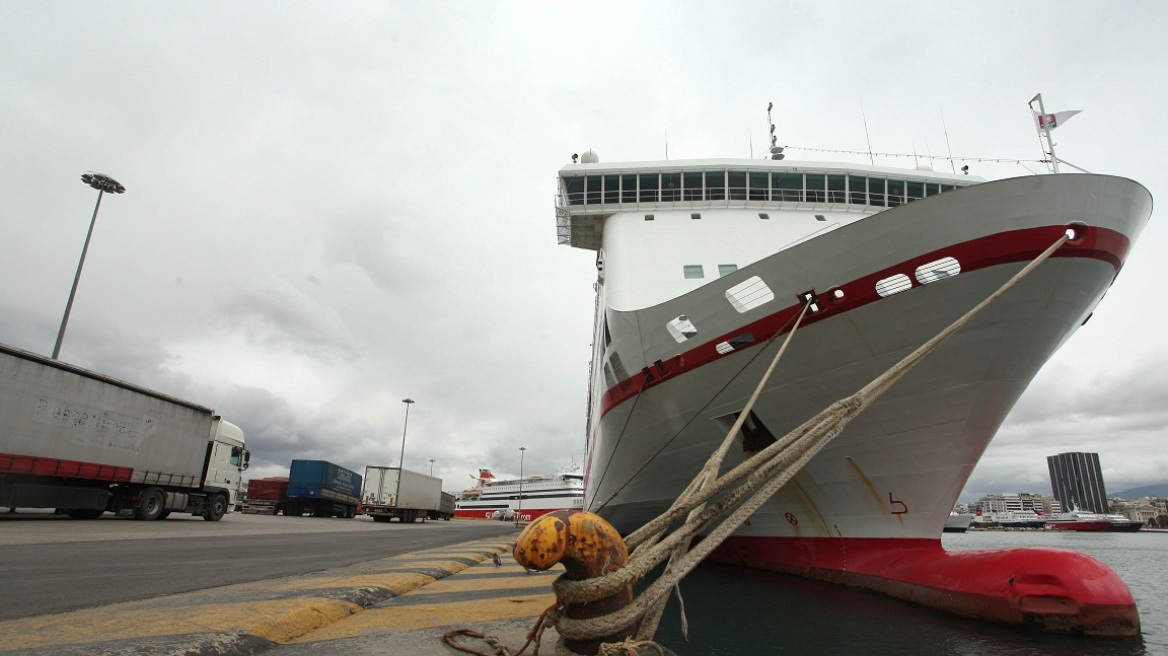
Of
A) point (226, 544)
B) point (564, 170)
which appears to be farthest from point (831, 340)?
point (226, 544)

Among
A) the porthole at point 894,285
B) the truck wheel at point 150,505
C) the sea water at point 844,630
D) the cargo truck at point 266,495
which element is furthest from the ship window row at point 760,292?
the cargo truck at point 266,495

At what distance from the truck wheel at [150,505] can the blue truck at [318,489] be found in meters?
16.1

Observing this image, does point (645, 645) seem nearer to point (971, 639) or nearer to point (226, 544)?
point (971, 639)

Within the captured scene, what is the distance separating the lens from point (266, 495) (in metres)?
37.1

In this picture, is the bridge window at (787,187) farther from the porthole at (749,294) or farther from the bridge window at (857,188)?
the porthole at (749,294)

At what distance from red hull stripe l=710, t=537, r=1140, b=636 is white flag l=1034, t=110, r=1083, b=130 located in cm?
538

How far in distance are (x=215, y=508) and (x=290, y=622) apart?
17.3m

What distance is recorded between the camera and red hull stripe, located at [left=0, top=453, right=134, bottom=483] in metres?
11.0

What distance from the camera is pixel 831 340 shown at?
696 centimetres

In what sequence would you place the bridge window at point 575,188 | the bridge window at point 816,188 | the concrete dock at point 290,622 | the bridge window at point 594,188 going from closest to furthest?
1. the concrete dock at point 290,622
2. the bridge window at point 816,188
3. the bridge window at point 594,188
4. the bridge window at point 575,188

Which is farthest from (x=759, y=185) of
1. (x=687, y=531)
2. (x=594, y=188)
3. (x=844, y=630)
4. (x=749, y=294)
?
(x=687, y=531)

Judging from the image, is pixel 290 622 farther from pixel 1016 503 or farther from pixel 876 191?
pixel 1016 503

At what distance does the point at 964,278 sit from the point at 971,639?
3.62 metres

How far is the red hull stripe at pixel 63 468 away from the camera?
36.2 ft
